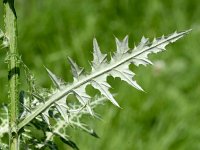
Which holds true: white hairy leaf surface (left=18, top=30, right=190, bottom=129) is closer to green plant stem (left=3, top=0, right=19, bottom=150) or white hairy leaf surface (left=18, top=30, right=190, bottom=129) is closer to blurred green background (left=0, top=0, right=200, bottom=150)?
green plant stem (left=3, top=0, right=19, bottom=150)

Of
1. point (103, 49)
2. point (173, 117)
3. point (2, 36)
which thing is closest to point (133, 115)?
point (173, 117)

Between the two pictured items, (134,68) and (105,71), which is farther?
(134,68)

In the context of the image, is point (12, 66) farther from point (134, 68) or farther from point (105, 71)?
point (134, 68)

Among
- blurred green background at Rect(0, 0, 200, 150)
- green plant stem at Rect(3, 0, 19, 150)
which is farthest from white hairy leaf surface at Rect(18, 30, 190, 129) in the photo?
blurred green background at Rect(0, 0, 200, 150)

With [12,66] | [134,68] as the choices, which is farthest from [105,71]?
[134,68]

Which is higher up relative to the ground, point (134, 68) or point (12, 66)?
point (134, 68)

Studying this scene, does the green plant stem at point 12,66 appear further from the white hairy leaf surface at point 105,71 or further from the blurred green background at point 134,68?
the blurred green background at point 134,68
